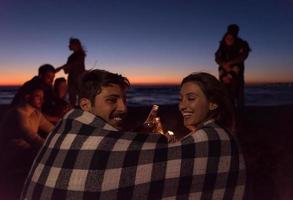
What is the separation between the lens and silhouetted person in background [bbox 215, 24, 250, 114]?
744 cm

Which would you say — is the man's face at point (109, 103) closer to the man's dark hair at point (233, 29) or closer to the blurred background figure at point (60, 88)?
the blurred background figure at point (60, 88)

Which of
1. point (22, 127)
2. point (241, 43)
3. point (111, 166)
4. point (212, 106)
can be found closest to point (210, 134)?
point (212, 106)

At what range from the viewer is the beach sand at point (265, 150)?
190 inches

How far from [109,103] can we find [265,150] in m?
4.94

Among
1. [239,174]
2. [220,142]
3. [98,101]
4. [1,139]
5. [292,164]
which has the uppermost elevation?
[98,101]

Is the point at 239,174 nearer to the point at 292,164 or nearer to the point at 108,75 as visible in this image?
the point at 108,75

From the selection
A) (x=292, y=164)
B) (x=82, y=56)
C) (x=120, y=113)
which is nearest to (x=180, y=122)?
(x=82, y=56)

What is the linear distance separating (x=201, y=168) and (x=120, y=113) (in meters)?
0.50

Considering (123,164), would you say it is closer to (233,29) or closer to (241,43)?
(233,29)

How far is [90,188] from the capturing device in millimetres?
1821

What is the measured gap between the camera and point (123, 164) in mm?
1835

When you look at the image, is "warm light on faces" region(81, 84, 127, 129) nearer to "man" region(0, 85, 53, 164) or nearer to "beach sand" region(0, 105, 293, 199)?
"beach sand" region(0, 105, 293, 199)

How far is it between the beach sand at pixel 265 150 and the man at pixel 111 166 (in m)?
0.73

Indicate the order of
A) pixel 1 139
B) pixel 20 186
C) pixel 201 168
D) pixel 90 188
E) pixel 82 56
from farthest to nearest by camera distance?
1. pixel 82 56
2. pixel 1 139
3. pixel 20 186
4. pixel 201 168
5. pixel 90 188
